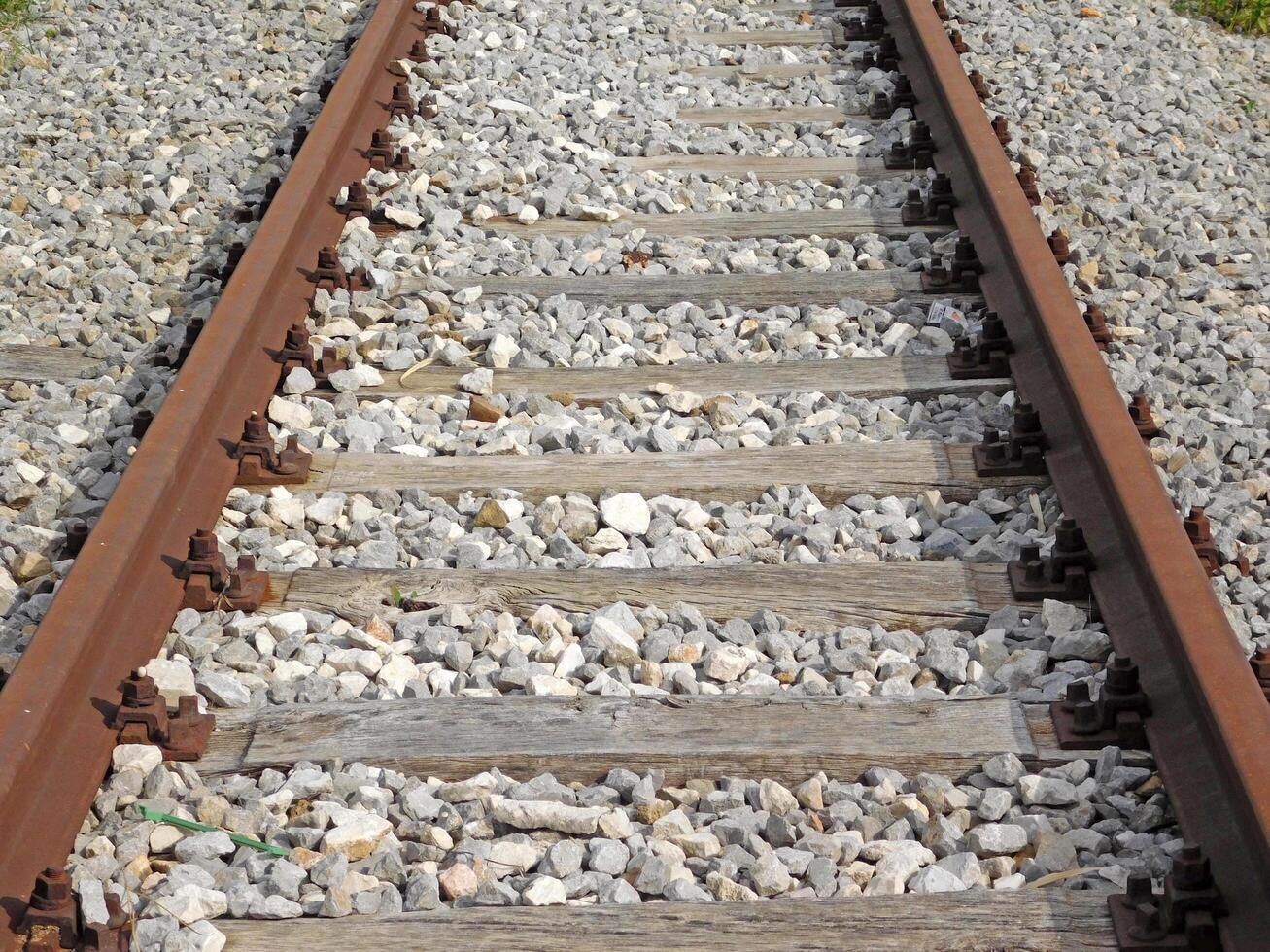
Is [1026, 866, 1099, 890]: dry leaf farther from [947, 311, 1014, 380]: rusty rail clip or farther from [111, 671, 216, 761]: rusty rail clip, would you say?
[947, 311, 1014, 380]: rusty rail clip

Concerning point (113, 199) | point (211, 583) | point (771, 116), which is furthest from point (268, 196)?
point (211, 583)

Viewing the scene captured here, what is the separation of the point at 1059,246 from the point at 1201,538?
58.4 inches

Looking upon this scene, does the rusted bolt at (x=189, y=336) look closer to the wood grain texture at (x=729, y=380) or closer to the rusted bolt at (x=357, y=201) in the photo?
the wood grain texture at (x=729, y=380)

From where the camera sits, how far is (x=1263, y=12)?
279 inches

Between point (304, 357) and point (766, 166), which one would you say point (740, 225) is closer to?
point (766, 166)

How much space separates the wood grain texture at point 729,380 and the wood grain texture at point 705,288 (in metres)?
0.42

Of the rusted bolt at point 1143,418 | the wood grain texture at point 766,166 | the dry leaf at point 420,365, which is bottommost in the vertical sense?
the wood grain texture at point 766,166

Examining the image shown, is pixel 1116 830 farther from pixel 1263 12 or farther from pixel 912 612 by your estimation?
pixel 1263 12

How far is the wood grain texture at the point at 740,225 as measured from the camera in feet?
16.0

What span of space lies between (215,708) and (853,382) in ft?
6.01

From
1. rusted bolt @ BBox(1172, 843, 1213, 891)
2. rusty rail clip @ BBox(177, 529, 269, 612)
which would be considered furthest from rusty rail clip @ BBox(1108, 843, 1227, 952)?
rusty rail clip @ BBox(177, 529, 269, 612)

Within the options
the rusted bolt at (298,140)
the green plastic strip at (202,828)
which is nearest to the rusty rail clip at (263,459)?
the green plastic strip at (202,828)

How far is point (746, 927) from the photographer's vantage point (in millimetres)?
2396

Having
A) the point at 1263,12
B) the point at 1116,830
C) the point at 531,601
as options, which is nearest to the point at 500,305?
the point at 531,601
